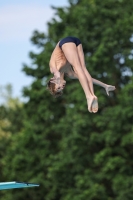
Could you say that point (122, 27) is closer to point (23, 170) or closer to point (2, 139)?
point (23, 170)

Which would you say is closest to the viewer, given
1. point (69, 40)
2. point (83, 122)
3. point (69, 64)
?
point (69, 40)

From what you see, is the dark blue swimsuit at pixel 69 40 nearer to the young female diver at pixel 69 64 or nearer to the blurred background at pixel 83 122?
the young female diver at pixel 69 64

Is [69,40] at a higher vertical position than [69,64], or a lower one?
higher

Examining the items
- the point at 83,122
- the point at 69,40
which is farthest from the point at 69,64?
the point at 83,122

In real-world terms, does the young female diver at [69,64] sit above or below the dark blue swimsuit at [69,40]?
below

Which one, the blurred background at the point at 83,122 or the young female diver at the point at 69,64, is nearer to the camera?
the young female diver at the point at 69,64

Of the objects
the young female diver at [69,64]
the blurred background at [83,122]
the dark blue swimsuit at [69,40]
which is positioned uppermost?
the blurred background at [83,122]

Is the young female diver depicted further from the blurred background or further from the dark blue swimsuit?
the blurred background

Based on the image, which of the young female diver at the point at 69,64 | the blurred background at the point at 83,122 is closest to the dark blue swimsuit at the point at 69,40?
the young female diver at the point at 69,64

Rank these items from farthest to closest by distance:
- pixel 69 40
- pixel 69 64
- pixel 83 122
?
pixel 83 122
pixel 69 64
pixel 69 40

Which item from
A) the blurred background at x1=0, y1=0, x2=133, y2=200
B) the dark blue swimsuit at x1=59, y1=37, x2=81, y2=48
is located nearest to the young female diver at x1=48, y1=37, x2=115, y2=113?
the dark blue swimsuit at x1=59, y1=37, x2=81, y2=48

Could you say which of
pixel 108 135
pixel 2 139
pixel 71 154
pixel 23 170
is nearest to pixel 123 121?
pixel 108 135

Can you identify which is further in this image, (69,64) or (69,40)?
(69,64)

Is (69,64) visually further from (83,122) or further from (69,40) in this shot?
(83,122)
